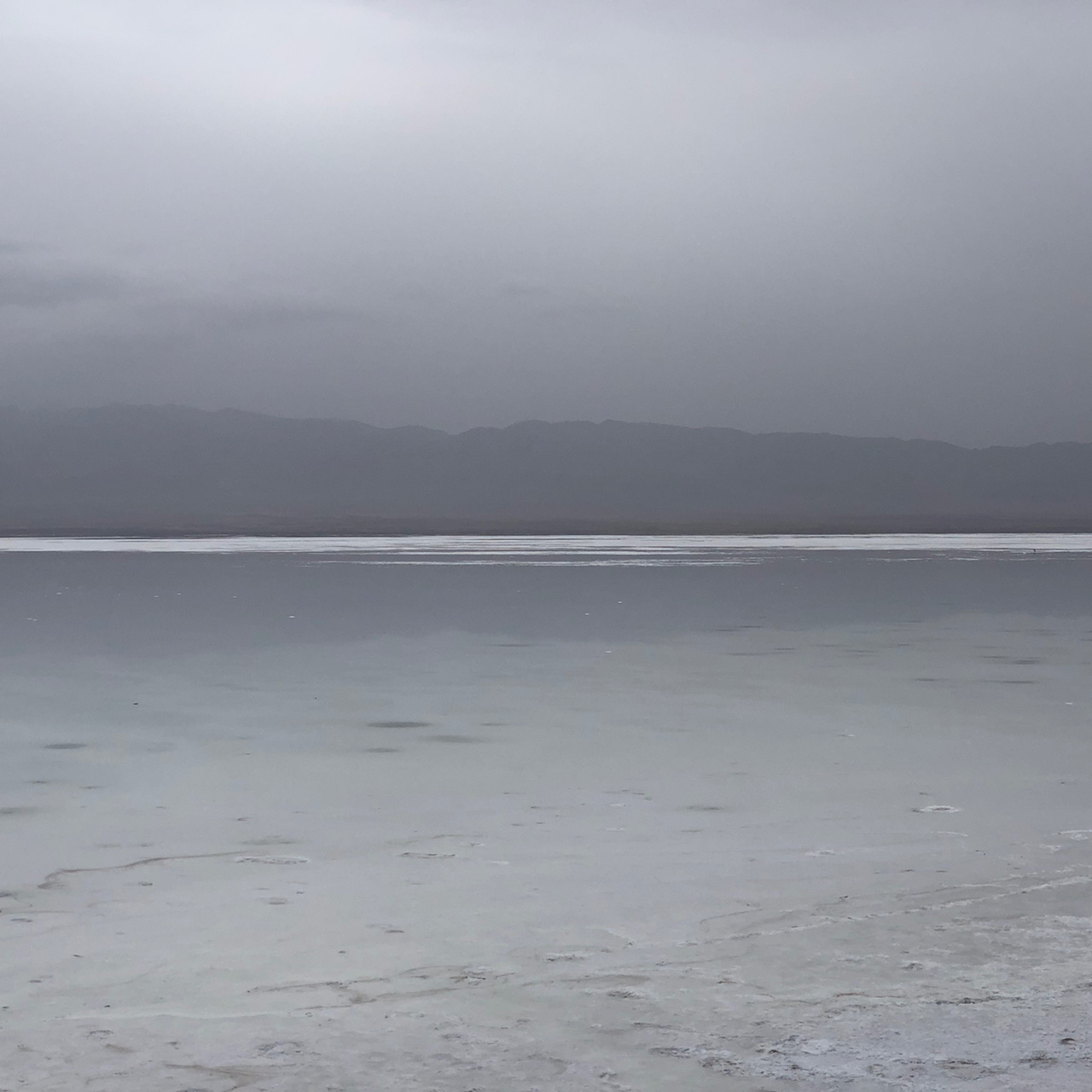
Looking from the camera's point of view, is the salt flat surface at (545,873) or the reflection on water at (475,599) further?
the reflection on water at (475,599)

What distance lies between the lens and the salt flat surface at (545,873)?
12.7 ft

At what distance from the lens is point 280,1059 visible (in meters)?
3.78

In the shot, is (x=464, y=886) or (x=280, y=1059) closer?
(x=280, y=1059)

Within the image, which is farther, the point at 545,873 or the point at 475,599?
the point at 475,599

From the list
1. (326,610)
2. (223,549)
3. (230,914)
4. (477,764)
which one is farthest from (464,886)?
(223,549)

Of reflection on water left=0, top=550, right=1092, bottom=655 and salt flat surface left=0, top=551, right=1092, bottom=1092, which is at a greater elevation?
reflection on water left=0, top=550, right=1092, bottom=655

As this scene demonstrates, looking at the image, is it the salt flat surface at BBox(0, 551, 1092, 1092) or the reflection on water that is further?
the reflection on water

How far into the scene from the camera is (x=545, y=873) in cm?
584

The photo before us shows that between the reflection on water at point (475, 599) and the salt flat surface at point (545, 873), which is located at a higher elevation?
the reflection on water at point (475, 599)

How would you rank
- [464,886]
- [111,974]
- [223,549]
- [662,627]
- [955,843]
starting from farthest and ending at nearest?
[223,549] → [662,627] → [955,843] → [464,886] → [111,974]

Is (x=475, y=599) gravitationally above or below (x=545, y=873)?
above

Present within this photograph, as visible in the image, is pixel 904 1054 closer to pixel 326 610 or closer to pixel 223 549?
A: pixel 326 610

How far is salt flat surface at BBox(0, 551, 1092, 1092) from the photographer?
3.88 m

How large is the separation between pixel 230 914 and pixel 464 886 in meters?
0.92
